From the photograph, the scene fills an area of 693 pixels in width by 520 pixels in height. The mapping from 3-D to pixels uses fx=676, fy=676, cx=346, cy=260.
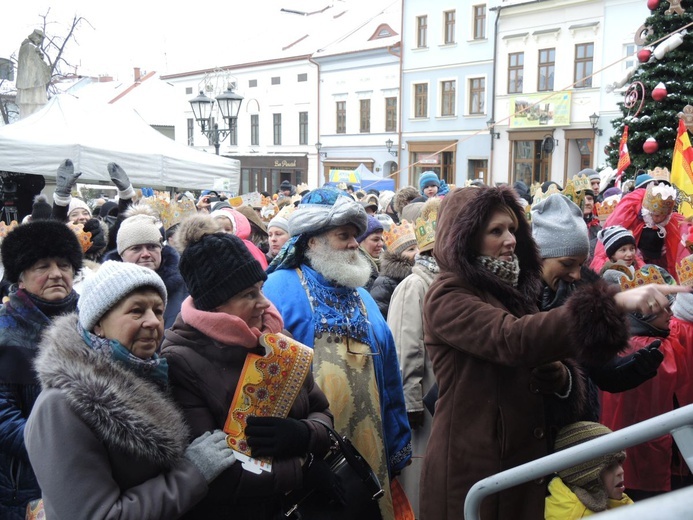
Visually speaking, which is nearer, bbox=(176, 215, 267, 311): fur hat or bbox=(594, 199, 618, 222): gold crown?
bbox=(176, 215, 267, 311): fur hat

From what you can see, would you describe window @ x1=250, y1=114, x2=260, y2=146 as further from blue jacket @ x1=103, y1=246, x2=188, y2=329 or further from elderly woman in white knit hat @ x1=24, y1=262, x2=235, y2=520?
elderly woman in white knit hat @ x1=24, y1=262, x2=235, y2=520

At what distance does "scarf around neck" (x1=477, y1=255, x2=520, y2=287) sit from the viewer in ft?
8.41

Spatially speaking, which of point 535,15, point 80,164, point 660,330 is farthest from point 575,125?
point 660,330

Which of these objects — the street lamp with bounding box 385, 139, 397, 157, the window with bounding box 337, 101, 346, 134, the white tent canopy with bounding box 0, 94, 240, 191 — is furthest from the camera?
the window with bounding box 337, 101, 346, 134

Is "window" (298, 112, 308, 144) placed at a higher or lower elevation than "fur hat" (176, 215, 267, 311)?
higher

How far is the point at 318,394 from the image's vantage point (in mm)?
2652

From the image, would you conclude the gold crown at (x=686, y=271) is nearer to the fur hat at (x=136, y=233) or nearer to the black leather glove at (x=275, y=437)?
the black leather glove at (x=275, y=437)

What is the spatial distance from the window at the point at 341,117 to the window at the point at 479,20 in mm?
9659

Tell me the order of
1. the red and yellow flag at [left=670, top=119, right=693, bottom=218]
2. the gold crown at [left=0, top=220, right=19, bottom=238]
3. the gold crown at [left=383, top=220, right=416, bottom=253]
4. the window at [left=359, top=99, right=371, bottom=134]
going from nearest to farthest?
the gold crown at [left=0, top=220, right=19, bottom=238]
the gold crown at [left=383, top=220, right=416, bottom=253]
the red and yellow flag at [left=670, top=119, right=693, bottom=218]
the window at [left=359, top=99, right=371, bottom=134]

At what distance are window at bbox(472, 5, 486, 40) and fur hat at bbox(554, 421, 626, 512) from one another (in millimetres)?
33277

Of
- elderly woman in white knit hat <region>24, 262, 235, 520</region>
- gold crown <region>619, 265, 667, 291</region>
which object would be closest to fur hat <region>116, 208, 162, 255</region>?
elderly woman in white knit hat <region>24, 262, 235, 520</region>

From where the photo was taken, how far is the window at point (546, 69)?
101 ft

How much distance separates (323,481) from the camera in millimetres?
2420

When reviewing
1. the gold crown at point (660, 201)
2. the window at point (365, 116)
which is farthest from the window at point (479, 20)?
the gold crown at point (660, 201)
